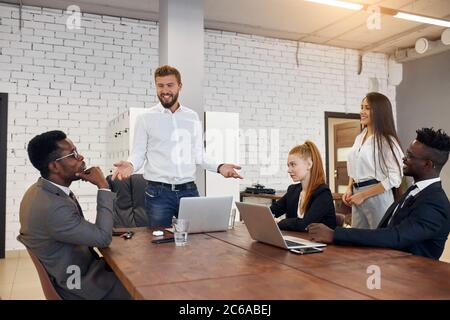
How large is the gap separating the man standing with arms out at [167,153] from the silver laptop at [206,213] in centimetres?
41

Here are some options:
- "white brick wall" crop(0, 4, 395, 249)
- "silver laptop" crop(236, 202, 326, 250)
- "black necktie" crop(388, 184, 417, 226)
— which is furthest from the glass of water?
"white brick wall" crop(0, 4, 395, 249)

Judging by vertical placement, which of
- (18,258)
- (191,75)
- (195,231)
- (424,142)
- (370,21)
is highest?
(370,21)

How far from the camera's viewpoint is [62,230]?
164cm

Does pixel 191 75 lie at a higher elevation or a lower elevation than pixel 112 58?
lower

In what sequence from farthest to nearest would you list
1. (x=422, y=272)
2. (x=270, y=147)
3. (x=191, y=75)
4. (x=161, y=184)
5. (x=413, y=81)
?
(x=413, y=81)
(x=270, y=147)
(x=191, y=75)
(x=161, y=184)
(x=422, y=272)

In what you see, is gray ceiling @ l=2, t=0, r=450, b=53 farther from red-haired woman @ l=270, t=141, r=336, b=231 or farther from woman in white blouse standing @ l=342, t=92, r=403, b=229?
red-haired woman @ l=270, t=141, r=336, b=231

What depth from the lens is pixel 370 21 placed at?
5.78 m

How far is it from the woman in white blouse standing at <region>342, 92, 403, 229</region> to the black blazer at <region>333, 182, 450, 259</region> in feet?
2.89

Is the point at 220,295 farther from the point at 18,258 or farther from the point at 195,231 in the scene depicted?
the point at 18,258

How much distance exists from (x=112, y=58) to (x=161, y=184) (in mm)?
3413

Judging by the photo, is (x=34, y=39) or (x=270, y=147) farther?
(x=270, y=147)

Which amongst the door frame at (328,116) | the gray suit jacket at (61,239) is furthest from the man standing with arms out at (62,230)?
the door frame at (328,116)

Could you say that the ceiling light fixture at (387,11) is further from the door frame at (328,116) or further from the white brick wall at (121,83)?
the door frame at (328,116)

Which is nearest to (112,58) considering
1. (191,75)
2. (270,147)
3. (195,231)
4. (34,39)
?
(34,39)
